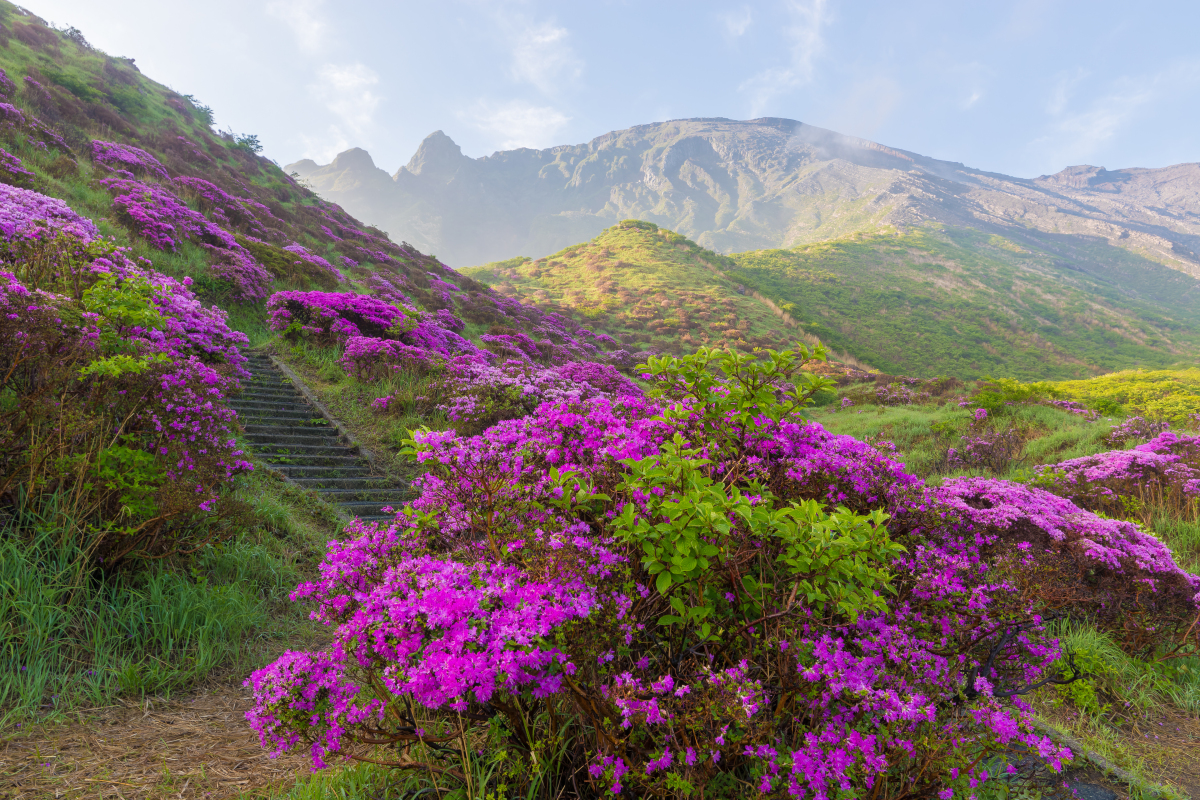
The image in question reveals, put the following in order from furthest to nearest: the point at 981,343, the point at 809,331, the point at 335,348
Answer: the point at 981,343
the point at 809,331
the point at 335,348

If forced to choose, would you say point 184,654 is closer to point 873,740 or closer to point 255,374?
point 873,740

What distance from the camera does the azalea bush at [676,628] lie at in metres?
1.54

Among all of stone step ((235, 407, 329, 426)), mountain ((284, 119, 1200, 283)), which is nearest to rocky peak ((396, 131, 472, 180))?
mountain ((284, 119, 1200, 283))

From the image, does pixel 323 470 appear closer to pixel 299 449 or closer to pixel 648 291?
pixel 299 449

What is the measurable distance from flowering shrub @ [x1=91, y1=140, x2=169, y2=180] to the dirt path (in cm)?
1769

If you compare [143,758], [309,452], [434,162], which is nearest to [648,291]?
[309,452]

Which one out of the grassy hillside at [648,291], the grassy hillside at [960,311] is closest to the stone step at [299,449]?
the grassy hillside at [648,291]

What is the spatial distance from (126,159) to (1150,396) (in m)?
30.8

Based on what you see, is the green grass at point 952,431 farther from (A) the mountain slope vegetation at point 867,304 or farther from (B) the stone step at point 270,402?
(A) the mountain slope vegetation at point 867,304

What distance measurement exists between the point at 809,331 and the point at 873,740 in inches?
1484

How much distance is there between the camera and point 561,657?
149 cm

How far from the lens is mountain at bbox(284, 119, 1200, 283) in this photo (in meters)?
95.4

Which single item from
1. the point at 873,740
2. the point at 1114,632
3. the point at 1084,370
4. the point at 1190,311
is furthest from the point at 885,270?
the point at 873,740

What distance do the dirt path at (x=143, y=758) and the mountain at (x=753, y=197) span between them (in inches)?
3991
